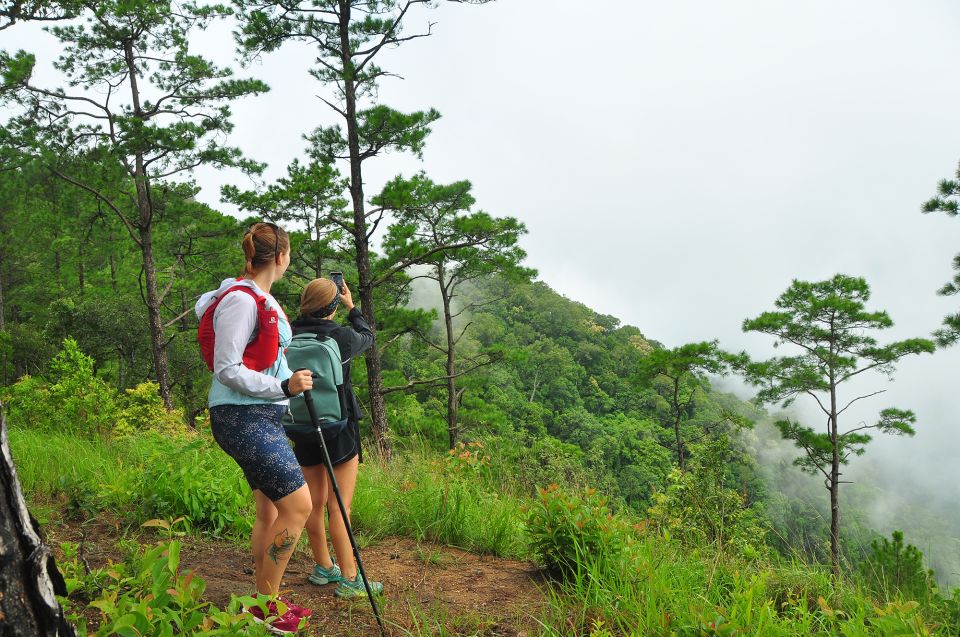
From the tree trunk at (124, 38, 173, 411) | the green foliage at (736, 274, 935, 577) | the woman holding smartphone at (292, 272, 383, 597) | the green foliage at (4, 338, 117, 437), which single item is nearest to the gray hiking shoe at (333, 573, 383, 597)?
the woman holding smartphone at (292, 272, 383, 597)

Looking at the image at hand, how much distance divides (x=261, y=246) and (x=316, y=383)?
63cm

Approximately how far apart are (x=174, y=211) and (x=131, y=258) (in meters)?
11.3

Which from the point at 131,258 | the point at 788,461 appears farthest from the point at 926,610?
the point at 788,461

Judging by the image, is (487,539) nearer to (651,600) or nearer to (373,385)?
(651,600)

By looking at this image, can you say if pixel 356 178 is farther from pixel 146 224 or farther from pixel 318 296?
pixel 318 296

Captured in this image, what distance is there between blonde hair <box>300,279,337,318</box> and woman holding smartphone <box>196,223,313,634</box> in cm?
45

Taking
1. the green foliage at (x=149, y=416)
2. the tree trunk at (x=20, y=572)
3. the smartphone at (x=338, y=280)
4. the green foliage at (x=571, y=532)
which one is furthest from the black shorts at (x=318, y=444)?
the green foliage at (x=149, y=416)

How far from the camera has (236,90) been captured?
1202 cm

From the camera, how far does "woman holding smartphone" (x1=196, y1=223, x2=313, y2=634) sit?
7.11ft

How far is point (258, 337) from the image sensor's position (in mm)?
2283

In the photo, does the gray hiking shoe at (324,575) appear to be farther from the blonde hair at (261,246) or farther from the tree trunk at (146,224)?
the tree trunk at (146,224)

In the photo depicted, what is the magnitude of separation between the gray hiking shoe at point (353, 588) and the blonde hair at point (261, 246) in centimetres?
145

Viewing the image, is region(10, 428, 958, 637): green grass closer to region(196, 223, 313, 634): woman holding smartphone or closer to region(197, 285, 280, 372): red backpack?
region(196, 223, 313, 634): woman holding smartphone

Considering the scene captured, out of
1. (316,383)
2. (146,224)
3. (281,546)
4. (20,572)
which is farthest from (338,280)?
(146,224)
